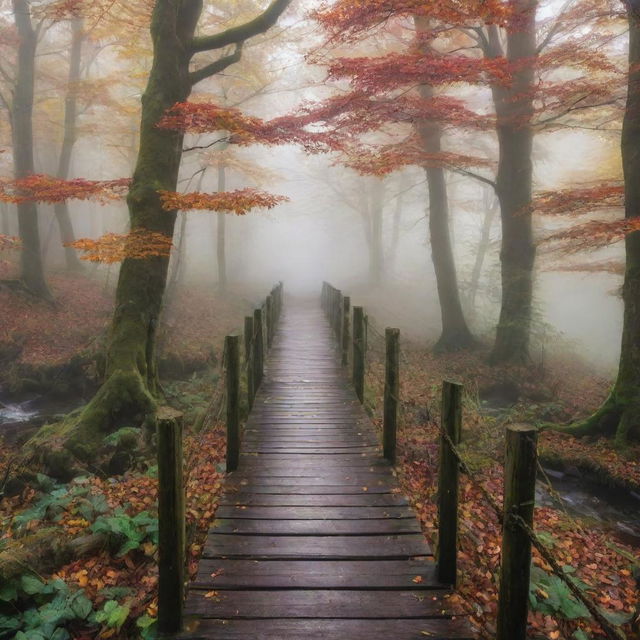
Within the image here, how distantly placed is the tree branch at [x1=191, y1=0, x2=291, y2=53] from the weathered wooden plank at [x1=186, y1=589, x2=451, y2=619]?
9208mm

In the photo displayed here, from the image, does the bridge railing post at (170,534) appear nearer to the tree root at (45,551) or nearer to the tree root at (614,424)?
the tree root at (45,551)

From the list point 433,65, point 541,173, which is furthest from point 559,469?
point 541,173

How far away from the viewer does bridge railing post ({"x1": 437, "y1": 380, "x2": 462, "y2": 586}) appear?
3484mm

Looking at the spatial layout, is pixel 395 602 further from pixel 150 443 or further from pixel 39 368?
pixel 39 368

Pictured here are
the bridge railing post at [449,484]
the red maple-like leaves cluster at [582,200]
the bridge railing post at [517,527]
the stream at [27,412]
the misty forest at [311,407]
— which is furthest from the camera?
the red maple-like leaves cluster at [582,200]

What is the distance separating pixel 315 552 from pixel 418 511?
6.04ft

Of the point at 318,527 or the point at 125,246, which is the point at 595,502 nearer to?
the point at 318,527

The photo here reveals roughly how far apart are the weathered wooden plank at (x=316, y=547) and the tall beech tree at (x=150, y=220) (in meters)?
4.11

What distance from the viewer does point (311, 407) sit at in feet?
25.7

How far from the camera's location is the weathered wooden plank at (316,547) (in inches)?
150

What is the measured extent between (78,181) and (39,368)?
6.14 m

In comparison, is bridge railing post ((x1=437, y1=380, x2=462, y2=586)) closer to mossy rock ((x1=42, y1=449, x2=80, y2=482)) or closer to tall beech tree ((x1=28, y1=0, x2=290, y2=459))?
tall beech tree ((x1=28, y1=0, x2=290, y2=459))

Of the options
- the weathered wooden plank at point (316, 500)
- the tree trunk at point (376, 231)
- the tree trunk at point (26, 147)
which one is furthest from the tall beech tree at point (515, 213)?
the tree trunk at point (376, 231)

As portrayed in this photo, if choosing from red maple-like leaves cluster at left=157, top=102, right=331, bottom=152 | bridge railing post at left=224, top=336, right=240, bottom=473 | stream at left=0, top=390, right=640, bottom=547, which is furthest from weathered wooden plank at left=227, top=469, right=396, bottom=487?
red maple-like leaves cluster at left=157, top=102, right=331, bottom=152
